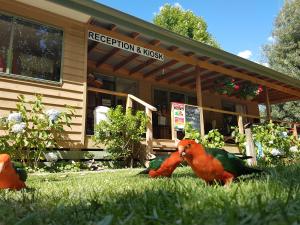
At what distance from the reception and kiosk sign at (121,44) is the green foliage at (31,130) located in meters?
2.24

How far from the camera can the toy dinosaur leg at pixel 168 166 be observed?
4142 mm

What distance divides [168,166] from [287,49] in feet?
96.4

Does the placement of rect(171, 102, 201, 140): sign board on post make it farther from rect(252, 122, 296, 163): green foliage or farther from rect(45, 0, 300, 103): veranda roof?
rect(252, 122, 296, 163): green foliage

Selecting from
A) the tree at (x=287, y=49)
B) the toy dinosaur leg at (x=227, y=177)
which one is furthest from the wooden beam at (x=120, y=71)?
the tree at (x=287, y=49)

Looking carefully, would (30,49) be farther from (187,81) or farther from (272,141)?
(187,81)

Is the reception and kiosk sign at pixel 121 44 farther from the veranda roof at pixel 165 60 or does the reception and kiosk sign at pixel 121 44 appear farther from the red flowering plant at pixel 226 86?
the red flowering plant at pixel 226 86

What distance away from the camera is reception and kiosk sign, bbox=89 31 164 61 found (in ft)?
28.6

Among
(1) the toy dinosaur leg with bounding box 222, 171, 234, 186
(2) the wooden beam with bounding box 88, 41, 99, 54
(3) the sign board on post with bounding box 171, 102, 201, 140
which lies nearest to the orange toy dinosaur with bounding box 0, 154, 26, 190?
(1) the toy dinosaur leg with bounding box 222, 171, 234, 186

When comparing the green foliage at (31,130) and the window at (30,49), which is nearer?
the green foliage at (31,130)

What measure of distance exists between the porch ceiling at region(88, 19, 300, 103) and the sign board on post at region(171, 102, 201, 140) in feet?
5.61

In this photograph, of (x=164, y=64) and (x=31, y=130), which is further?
(x=164, y=64)

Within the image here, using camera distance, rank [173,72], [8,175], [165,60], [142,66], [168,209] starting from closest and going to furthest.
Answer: [168,209], [8,175], [165,60], [142,66], [173,72]

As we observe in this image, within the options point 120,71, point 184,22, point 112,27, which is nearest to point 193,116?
point 120,71

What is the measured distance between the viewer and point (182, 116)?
10078mm
